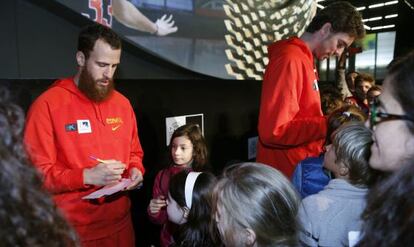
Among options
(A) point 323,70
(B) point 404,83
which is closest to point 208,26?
(B) point 404,83

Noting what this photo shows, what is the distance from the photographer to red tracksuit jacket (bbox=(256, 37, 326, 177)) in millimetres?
1698

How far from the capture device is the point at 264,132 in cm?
175

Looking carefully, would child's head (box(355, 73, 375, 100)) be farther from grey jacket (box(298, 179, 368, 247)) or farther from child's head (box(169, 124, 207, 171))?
grey jacket (box(298, 179, 368, 247))

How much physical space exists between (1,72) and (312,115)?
184cm

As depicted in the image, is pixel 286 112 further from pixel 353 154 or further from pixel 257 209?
pixel 257 209

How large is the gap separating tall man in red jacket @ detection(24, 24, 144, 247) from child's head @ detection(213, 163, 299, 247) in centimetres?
64

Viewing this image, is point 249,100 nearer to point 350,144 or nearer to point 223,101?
point 223,101

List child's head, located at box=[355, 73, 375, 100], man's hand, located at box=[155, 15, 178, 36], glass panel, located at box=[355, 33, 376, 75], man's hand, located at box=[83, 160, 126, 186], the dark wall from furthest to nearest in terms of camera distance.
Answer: glass panel, located at box=[355, 33, 376, 75]
the dark wall
child's head, located at box=[355, 73, 375, 100]
man's hand, located at box=[155, 15, 178, 36]
man's hand, located at box=[83, 160, 126, 186]

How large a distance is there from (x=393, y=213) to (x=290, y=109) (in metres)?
1.03

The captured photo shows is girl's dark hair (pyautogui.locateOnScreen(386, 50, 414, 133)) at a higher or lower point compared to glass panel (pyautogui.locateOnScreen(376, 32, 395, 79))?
lower

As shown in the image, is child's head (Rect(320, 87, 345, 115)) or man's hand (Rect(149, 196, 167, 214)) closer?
man's hand (Rect(149, 196, 167, 214))

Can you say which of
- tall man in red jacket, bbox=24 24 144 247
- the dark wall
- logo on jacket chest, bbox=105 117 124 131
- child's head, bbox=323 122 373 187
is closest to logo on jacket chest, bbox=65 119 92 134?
tall man in red jacket, bbox=24 24 144 247

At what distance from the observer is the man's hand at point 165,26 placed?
109 inches

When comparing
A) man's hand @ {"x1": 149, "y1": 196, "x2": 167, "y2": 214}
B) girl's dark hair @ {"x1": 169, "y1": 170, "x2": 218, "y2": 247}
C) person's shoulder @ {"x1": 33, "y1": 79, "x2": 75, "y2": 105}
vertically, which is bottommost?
man's hand @ {"x1": 149, "y1": 196, "x2": 167, "y2": 214}
